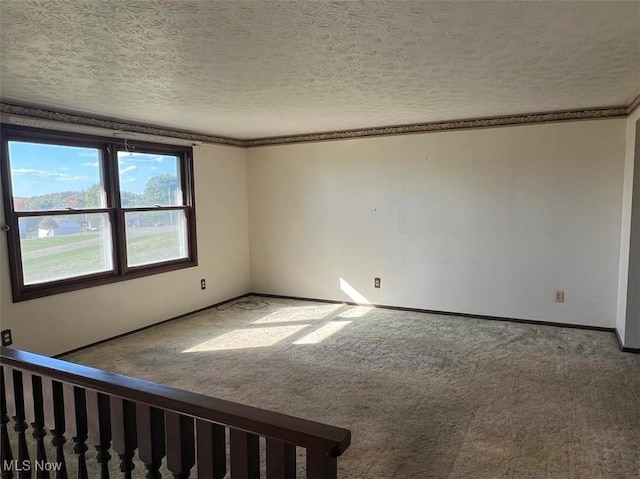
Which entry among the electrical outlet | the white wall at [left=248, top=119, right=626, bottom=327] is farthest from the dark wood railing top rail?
the white wall at [left=248, top=119, right=626, bottom=327]

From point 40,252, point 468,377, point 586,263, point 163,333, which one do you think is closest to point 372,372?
point 468,377

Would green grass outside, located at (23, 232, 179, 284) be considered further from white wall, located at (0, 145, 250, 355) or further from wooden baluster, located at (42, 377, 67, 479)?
wooden baluster, located at (42, 377, 67, 479)

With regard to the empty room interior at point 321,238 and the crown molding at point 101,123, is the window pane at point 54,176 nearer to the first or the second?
the empty room interior at point 321,238

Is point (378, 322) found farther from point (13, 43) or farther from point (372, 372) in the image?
point (13, 43)

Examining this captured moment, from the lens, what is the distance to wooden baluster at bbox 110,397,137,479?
4.00ft

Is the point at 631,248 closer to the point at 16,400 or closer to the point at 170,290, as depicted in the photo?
the point at 16,400

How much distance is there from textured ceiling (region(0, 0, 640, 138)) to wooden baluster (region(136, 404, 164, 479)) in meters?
1.42

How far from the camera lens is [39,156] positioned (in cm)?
354

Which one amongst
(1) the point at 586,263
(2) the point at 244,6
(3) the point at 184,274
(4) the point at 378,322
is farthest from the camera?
(3) the point at 184,274

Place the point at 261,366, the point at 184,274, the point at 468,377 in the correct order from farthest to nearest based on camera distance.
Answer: the point at 184,274 < the point at 261,366 < the point at 468,377

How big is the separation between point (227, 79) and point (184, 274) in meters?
2.79

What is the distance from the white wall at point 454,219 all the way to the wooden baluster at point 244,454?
4.02m

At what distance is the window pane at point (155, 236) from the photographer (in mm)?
4363

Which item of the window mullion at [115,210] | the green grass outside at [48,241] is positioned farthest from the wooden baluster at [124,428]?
the window mullion at [115,210]
